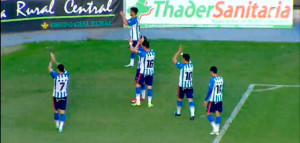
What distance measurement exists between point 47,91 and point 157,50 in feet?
23.5

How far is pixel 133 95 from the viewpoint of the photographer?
84.4ft

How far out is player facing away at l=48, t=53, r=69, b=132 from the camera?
2130cm

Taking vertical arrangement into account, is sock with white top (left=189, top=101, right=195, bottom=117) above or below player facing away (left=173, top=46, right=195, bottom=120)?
below

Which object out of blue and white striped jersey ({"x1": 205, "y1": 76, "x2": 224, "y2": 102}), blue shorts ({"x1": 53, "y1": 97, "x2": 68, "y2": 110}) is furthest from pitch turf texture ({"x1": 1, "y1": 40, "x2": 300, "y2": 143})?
blue and white striped jersey ({"x1": 205, "y1": 76, "x2": 224, "y2": 102})

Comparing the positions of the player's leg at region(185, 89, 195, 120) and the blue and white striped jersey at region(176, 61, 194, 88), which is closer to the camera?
the blue and white striped jersey at region(176, 61, 194, 88)

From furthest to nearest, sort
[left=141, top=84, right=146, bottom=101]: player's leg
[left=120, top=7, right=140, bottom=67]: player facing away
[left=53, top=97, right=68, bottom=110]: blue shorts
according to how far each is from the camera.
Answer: [left=120, top=7, right=140, bottom=67]: player facing away
[left=141, top=84, right=146, bottom=101]: player's leg
[left=53, top=97, right=68, bottom=110]: blue shorts

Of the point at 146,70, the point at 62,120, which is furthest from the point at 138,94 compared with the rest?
the point at 62,120

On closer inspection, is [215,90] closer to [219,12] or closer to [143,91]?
[143,91]

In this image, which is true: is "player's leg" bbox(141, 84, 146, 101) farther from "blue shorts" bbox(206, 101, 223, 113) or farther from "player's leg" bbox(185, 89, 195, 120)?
"blue shorts" bbox(206, 101, 223, 113)

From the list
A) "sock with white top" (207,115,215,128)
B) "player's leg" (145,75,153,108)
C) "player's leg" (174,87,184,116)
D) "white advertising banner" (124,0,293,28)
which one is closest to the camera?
"sock with white top" (207,115,215,128)

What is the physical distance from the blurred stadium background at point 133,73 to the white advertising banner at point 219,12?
54mm

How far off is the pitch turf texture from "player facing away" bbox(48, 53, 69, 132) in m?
0.41

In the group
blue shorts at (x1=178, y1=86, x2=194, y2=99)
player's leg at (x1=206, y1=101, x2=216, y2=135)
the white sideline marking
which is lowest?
the white sideline marking

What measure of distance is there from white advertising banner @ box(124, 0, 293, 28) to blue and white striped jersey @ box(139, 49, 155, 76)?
1192 cm
